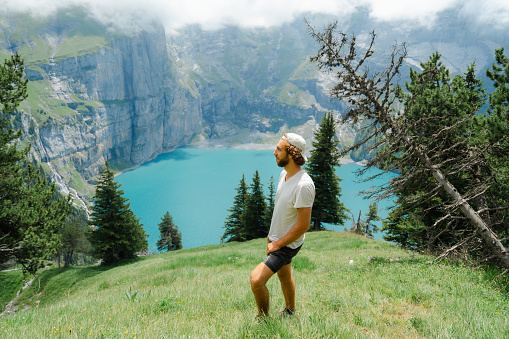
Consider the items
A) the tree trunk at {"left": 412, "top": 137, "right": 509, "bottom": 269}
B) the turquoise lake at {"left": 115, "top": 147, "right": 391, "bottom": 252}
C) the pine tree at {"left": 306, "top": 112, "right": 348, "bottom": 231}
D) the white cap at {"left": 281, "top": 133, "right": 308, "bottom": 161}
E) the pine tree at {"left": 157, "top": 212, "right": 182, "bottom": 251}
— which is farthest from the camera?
the turquoise lake at {"left": 115, "top": 147, "right": 391, "bottom": 252}

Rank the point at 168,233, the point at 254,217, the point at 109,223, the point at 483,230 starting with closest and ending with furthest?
1. the point at 483,230
2. the point at 109,223
3. the point at 254,217
4. the point at 168,233

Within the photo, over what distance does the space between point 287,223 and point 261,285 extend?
2.69 ft

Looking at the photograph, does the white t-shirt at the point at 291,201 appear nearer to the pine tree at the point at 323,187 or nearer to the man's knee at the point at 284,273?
the man's knee at the point at 284,273

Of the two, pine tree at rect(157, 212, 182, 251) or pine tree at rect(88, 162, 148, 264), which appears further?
pine tree at rect(157, 212, 182, 251)

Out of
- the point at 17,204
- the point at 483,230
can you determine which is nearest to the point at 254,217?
the point at 17,204

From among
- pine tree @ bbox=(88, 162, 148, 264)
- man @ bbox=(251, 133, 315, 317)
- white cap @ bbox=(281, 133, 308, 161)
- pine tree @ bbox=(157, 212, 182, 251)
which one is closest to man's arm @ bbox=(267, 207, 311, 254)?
man @ bbox=(251, 133, 315, 317)

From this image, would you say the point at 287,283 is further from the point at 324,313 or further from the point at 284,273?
the point at 324,313

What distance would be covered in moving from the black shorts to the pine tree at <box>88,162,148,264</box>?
27.7 metres

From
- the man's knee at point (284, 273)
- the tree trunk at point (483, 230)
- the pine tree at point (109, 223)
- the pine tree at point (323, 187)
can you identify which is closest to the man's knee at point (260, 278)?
the man's knee at point (284, 273)

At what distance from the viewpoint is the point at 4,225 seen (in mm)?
13820

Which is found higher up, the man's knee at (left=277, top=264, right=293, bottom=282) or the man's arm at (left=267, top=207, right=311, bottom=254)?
the man's arm at (left=267, top=207, right=311, bottom=254)

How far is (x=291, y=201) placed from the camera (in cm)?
309

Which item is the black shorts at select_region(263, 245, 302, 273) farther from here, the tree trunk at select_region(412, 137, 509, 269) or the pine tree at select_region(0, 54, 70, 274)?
the pine tree at select_region(0, 54, 70, 274)

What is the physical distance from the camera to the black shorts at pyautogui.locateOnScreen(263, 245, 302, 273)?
3.01 metres
